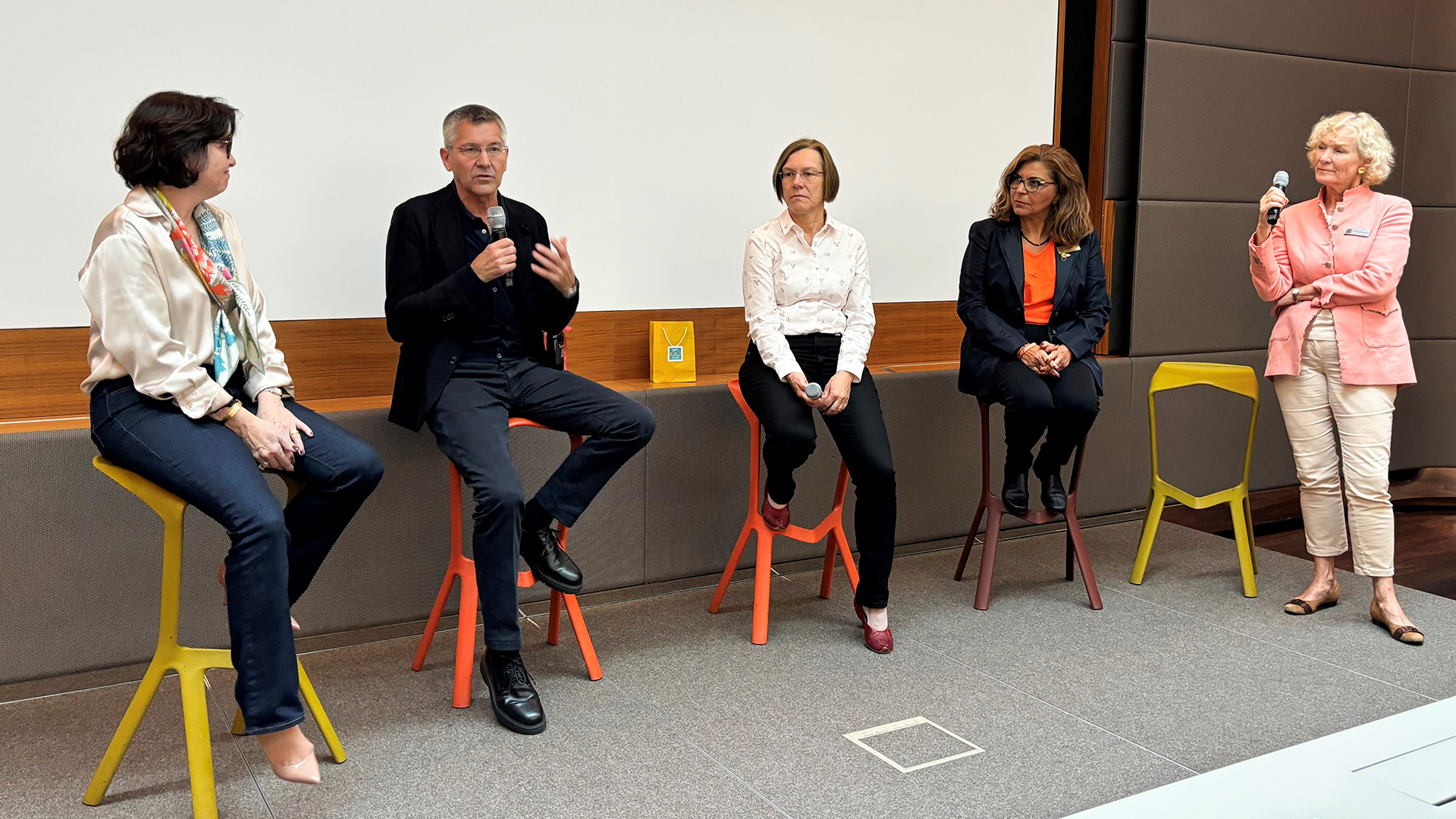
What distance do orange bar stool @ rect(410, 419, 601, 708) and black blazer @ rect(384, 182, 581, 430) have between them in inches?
9.2

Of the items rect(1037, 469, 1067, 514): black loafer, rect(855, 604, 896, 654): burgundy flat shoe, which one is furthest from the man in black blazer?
rect(1037, 469, 1067, 514): black loafer

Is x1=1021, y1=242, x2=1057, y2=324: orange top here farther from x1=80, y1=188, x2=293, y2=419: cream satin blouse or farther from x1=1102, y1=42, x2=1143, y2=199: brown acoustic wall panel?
x1=80, y1=188, x2=293, y2=419: cream satin blouse

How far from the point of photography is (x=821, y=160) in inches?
130

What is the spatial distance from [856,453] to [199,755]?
1836 millimetres

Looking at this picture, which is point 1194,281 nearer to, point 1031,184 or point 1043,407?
point 1031,184

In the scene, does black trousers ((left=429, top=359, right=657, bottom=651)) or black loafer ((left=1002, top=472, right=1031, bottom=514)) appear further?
black loafer ((left=1002, top=472, right=1031, bottom=514))

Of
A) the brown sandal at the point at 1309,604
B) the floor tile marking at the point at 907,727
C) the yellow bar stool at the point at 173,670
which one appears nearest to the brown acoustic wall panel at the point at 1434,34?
the brown sandal at the point at 1309,604

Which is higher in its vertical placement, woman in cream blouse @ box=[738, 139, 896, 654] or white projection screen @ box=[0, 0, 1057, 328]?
white projection screen @ box=[0, 0, 1057, 328]

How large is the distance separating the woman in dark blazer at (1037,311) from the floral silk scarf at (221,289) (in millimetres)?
2217

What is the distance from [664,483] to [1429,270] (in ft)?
12.6

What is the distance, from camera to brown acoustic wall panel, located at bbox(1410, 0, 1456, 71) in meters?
4.99

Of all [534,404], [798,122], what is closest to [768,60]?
[798,122]

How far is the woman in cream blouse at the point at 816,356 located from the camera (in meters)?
3.18

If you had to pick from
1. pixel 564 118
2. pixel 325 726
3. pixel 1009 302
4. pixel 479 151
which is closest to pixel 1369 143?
pixel 1009 302
